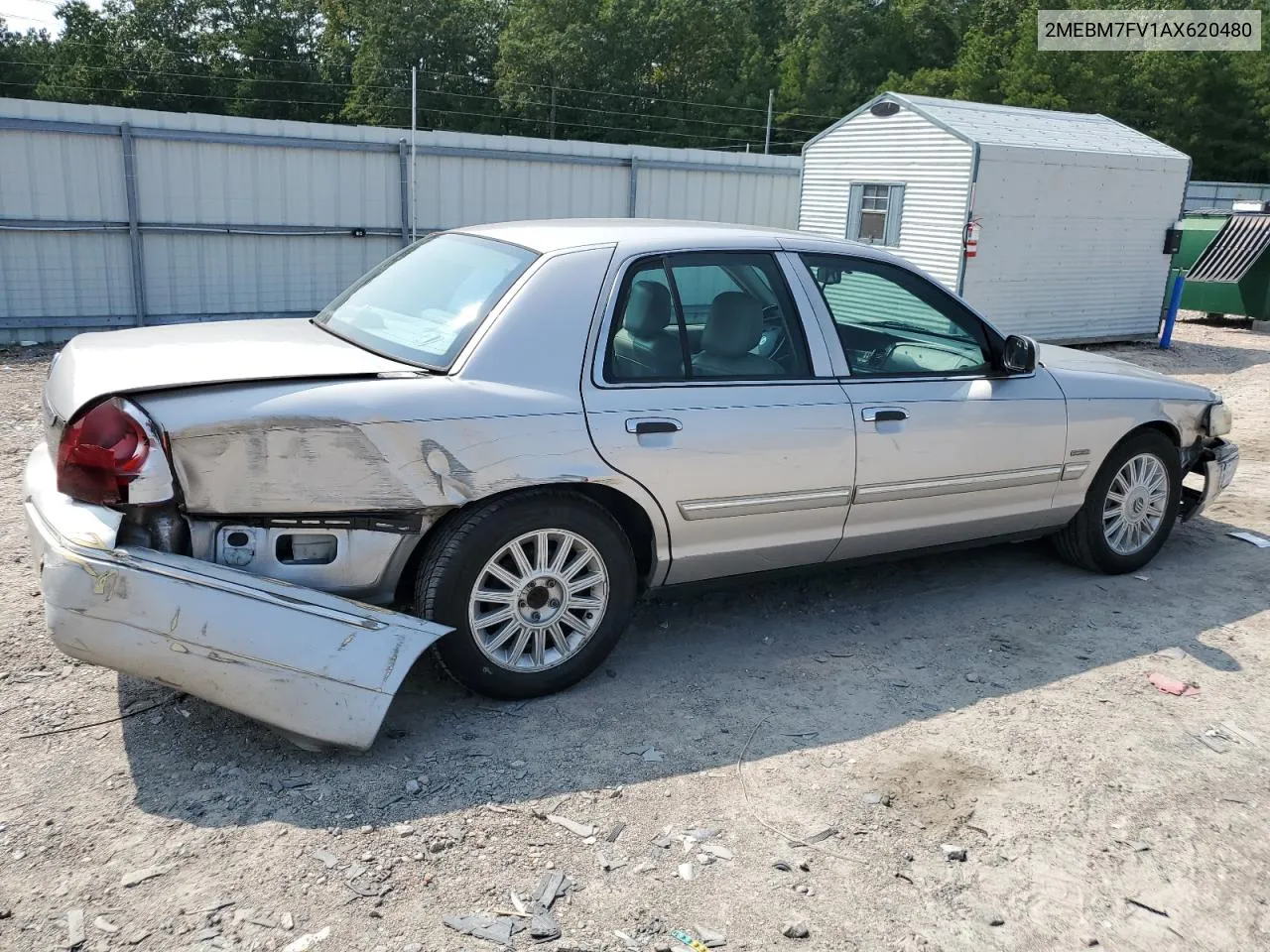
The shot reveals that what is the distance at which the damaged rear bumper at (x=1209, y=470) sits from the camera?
5777mm

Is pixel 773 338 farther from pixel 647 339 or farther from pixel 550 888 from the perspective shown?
pixel 550 888

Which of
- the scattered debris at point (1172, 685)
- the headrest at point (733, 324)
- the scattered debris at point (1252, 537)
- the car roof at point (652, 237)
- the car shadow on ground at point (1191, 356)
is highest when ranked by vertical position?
the car roof at point (652, 237)

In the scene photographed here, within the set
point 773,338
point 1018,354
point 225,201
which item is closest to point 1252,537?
point 1018,354

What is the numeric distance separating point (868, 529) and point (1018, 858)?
1639 millimetres

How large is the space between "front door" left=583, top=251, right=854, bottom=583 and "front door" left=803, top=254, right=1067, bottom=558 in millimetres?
158

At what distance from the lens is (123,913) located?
2.76 meters

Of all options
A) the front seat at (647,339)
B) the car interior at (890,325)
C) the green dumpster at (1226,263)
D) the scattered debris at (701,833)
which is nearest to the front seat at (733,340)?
the front seat at (647,339)

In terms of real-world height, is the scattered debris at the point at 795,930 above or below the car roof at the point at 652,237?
below

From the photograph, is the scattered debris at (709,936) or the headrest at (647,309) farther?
the headrest at (647,309)

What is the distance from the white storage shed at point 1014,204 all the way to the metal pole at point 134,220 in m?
8.42

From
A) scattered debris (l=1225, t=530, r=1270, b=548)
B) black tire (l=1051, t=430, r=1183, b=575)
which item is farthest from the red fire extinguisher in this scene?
black tire (l=1051, t=430, r=1183, b=575)

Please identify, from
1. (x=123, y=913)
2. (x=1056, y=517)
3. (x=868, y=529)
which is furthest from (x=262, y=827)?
(x=1056, y=517)

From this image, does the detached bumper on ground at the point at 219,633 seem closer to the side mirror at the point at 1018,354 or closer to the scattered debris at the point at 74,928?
the scattered debris at the point at 74,928

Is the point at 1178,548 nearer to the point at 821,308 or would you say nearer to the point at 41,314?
the point at 821,308
